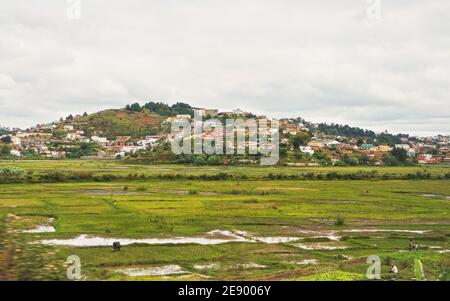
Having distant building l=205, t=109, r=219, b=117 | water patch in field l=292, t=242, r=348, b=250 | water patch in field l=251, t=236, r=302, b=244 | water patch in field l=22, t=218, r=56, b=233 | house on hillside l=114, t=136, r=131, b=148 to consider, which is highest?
distant building l=205, t=109, r=219, b=117

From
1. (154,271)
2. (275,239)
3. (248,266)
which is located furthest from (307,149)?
(154,271)

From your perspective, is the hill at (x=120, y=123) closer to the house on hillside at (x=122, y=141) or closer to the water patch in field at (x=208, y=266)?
the house on hillside at (x=122, y=141)

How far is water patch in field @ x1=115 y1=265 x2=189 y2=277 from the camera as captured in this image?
16755mm

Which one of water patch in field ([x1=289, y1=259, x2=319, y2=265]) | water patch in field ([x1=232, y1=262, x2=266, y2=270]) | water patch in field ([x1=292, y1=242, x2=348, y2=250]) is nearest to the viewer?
water patch in field ([x1=232, y1=262, x2=266, y2=270])

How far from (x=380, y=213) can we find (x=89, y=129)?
374ft

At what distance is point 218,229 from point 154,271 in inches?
354

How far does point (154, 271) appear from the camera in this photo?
17312mm

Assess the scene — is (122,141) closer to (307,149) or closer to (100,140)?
(100,140)

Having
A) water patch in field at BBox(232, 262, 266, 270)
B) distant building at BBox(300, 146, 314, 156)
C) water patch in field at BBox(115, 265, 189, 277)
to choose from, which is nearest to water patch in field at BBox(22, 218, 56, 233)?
water patch in field at BBox(115, 265, 189, 277)

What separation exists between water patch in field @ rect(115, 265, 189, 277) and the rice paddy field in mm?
35

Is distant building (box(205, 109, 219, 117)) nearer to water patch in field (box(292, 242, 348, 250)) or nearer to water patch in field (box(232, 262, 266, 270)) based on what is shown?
water patch in field (box(292, 242, 348, 250))

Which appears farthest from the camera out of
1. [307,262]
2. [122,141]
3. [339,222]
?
[122,141]

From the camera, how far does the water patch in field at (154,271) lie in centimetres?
1675
